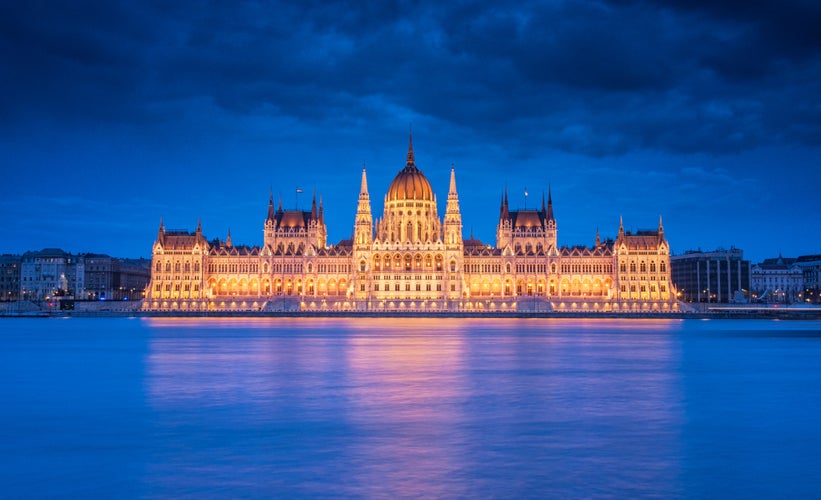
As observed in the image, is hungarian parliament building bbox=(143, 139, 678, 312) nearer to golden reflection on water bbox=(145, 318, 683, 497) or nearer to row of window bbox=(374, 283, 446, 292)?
row of window bbox=(374, 283, 446, 292)

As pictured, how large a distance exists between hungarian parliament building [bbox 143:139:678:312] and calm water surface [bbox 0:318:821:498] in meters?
95.6

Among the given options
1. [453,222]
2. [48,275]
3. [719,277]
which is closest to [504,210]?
[453,222]

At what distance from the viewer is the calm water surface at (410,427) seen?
17.2 metres

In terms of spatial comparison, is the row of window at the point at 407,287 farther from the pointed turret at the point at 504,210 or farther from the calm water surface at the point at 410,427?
the calm water surface at the point at 410,427

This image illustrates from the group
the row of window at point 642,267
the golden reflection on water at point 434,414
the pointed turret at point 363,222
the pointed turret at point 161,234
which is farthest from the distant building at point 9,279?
the golden reflection on water at point 434,414

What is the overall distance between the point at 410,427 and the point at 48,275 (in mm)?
171674

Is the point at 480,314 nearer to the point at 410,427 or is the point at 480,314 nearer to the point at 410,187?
the point at 410,187

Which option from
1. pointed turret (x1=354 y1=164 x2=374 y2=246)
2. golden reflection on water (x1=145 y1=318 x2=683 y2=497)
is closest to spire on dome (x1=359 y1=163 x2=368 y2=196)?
pointed turret (x1=354 y1=164 x2=374 y2=246)

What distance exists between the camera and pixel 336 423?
2442 centimetres

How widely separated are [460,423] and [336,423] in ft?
10.8

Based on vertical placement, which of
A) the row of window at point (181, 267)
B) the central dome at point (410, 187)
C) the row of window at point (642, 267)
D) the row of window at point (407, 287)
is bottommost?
the row of window at point (407, 287)

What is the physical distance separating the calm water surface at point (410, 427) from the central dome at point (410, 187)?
352 feet

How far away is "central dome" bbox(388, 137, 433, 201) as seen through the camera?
153250mm

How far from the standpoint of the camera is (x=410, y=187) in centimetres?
15362
